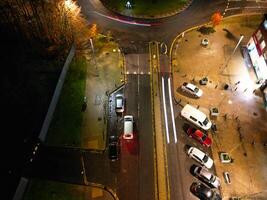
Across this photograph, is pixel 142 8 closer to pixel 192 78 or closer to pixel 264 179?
pixel 192 78

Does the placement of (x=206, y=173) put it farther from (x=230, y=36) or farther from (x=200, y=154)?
(x=230, y=36)

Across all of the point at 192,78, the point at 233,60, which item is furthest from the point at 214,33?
the point at 192,78

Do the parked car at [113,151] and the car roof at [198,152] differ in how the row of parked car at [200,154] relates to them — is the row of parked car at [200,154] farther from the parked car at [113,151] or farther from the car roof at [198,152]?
the parked car at [113,151]

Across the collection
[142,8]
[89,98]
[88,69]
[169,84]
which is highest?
[142,8]

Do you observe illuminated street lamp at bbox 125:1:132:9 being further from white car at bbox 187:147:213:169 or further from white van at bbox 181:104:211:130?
white car at bbox 187:147:213:169

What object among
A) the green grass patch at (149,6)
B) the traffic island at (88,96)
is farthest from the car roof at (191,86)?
the green grass patch at (149,6)
